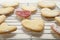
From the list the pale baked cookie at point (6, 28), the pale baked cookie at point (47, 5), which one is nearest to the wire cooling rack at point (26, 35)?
the pale baked cookie at point (6, 28)

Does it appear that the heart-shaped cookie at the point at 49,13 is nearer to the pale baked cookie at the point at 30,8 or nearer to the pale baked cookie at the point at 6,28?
the pale baked cookie at the point at 30,8

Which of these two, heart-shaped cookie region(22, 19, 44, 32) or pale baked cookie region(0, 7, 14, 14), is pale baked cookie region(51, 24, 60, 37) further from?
A: pale baked cookie region(0, 7, 14, 14)

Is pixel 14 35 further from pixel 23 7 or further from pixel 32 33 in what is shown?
pixel 23 7

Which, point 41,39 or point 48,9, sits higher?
point 48,9

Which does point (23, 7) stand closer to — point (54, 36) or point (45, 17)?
point (45, 17)

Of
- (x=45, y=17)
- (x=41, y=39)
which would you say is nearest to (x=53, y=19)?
(x=45, y=17)

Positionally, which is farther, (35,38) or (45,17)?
(45,17)

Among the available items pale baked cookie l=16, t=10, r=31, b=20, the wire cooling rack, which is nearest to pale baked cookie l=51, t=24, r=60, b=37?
the wire cooling rack
